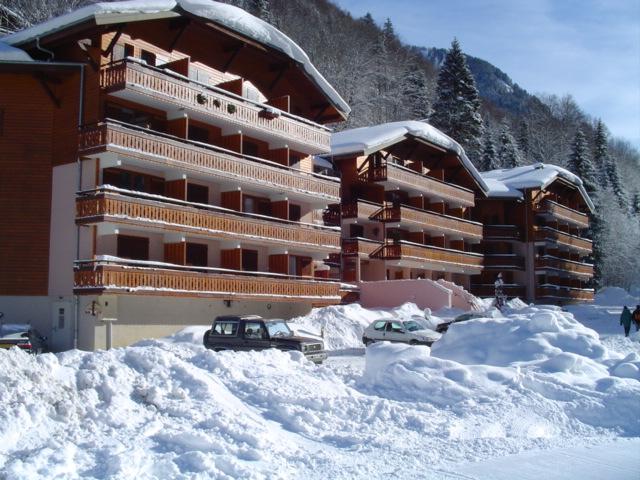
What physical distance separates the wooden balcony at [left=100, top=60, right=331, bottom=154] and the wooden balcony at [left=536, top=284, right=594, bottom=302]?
31279 millimetres

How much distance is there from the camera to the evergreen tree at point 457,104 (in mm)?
75938

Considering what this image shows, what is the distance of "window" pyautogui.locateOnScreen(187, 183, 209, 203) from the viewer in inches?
1258

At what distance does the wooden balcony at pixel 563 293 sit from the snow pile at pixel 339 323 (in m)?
28.0

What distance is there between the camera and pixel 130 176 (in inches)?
1153

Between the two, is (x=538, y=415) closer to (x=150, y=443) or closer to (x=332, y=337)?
(x=150, y=443)

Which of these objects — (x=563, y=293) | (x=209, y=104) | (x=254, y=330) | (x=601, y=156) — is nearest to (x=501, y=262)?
(x=563, y=293)

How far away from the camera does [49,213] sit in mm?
28734

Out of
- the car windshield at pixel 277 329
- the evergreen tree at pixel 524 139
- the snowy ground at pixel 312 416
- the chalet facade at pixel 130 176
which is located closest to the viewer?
the snowy ground at pixel 312 416

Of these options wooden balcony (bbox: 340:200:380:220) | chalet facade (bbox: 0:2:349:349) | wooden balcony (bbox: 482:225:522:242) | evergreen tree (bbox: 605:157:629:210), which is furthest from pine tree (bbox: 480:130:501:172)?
chalet facade (bbox: 0:2:349:349)

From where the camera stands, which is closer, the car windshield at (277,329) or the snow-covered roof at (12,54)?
the car windshield at (277,329)

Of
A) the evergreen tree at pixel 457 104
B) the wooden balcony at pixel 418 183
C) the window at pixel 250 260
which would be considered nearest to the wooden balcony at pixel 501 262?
the wooden balcony at pixel 418 183

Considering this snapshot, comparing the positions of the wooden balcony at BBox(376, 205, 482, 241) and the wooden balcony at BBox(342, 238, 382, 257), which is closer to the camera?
the wooden balcony at BBox(342, 238, 382, 257)

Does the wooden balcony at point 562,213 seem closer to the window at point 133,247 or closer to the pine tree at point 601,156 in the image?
the pine tree at point 601,156

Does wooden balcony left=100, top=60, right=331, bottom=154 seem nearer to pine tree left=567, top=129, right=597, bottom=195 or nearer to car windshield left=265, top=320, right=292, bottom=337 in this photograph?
car windshield left=265, top=320, right=292, bottom=337
